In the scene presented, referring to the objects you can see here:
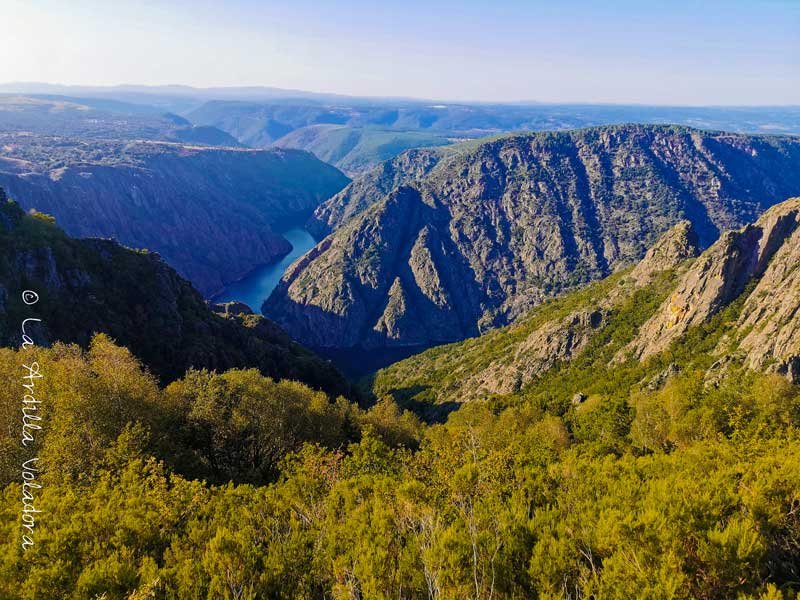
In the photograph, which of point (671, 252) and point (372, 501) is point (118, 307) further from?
point (671, 252)

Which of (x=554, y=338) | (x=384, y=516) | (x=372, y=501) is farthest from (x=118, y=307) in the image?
(x=554, y=338)

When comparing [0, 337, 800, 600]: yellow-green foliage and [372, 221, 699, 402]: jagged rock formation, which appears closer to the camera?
[0, 337, 800, 600]: yellow-green foliage

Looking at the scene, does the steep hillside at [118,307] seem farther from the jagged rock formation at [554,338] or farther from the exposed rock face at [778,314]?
the exposed rock face at [778,314]

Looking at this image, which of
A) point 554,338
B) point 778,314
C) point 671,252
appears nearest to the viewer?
point 778,314

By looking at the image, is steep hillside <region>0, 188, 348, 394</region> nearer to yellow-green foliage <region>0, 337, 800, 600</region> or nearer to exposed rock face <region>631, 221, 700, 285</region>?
yellow-green foliage <region>0, 337, 800, 600</region>

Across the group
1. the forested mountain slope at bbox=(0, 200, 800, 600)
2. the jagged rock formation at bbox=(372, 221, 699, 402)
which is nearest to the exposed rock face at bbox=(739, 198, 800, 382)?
the forested mountain slope at bbox=(0, 200, 800, 600)
